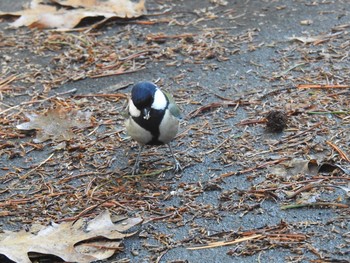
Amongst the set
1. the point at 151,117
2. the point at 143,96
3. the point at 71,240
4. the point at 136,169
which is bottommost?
the point at 136,169

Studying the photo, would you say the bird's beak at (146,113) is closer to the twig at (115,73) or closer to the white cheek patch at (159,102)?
the white cheek patch at (159,102)

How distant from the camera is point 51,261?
10.6 feet

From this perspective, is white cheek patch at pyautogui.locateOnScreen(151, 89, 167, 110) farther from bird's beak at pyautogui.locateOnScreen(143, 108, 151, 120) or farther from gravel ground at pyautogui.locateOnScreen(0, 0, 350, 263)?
gravel ground at pyautogui.locateOnScreen(0, 0, 350, 263)

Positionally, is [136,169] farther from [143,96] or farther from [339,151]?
[339,151]

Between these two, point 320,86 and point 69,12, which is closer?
point 320,86

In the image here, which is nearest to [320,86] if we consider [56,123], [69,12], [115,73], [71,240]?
[115,73]

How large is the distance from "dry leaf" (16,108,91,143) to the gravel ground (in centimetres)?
6

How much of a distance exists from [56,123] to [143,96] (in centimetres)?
97

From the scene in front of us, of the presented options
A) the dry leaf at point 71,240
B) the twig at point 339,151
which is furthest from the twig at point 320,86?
the dry leaf at point 71,240

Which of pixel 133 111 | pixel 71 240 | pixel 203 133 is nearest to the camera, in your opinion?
pixel 71 240

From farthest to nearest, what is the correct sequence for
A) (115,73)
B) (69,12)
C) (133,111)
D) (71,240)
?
(69,12) → (115,73) → (133,111) → (71,240)

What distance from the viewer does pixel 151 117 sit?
13.0 ft

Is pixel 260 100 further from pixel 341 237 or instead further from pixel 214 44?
pixel 341 237

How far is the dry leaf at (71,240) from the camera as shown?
3201mm
